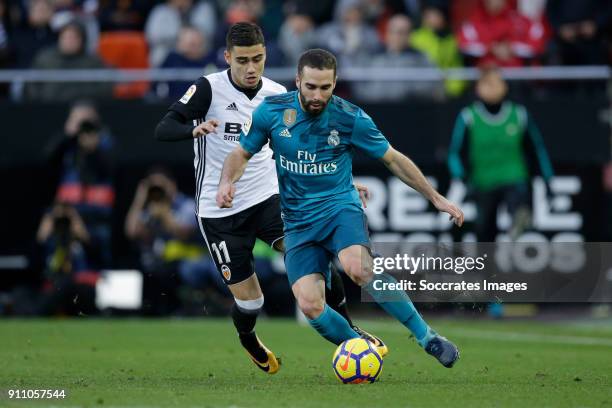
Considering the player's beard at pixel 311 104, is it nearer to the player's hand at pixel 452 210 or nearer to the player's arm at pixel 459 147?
the player's hand at pixel 452 210

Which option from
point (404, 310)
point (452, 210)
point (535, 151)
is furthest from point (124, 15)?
point (452, 210)

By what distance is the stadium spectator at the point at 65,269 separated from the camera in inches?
643

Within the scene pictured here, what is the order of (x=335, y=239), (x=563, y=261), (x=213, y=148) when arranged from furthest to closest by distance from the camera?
(x=563, y=261) < (x=213, y=148) < (x=335, y=239)

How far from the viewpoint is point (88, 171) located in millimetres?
16750

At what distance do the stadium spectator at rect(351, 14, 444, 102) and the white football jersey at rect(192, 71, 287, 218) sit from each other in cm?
707

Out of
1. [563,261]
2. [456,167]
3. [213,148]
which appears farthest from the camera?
[456,167]

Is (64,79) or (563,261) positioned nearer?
(563,261)

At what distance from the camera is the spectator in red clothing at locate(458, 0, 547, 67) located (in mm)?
17984

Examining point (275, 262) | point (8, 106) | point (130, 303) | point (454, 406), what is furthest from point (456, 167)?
point (454, 406)

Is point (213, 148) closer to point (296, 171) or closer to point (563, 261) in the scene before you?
point (296, 171)

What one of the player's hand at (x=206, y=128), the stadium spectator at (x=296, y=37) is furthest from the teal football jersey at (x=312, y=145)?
the stadium spectator at (x=296, y=37)

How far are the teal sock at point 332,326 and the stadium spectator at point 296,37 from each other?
353 inches

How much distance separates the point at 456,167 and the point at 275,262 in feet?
8.42

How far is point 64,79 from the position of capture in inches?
675
